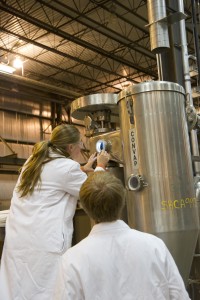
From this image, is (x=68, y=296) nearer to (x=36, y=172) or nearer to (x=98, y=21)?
(x=36, y=172)

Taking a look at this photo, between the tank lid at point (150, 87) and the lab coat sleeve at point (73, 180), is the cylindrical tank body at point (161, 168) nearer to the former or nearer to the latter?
the tank lid at point (150, 87)

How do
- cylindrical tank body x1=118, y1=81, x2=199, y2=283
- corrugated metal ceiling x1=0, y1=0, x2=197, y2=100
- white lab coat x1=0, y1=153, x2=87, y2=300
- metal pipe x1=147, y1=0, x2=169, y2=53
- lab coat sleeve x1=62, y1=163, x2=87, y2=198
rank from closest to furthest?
1. white lab coat x1=0, y1=153, x2=87, y2=300
2. lab coat sleeve x1=62, y1=163, x2=87, y2=198
3. cylindrical tank body x1=118, y1=81, x2=199, y2=283
4. metal pipe x1=147, y1=0, x2=169, y2=53
5. corrugated metal ceiling x1=0, y1=0, x2=197, y2=100

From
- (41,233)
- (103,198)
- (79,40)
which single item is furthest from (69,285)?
(79,40)

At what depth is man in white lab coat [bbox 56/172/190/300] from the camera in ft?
3.70

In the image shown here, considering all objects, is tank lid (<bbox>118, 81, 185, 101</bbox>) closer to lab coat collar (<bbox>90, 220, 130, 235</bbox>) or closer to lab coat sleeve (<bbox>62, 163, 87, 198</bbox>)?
lab coat sleeve (<bbox>62, 163, 87, 198</bbox>)

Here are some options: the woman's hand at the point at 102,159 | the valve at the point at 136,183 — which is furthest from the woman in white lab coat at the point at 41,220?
the valve at the point at 136,183

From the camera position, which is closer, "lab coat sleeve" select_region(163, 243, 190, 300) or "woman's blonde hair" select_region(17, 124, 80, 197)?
"lab coat sleeve" select_region(163, 243, 190, 300)

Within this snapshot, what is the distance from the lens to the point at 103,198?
118cm

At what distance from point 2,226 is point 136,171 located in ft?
2.54

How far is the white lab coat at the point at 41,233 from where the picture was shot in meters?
1.77

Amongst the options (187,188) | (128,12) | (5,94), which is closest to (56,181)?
(187,188)

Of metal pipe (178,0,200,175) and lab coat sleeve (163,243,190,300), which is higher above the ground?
metal pipe (178,0,200,175)

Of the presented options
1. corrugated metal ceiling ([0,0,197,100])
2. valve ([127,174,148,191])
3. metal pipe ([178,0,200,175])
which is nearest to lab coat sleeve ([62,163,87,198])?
valve ([127,174,148,191])

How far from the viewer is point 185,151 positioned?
82.6 inches
